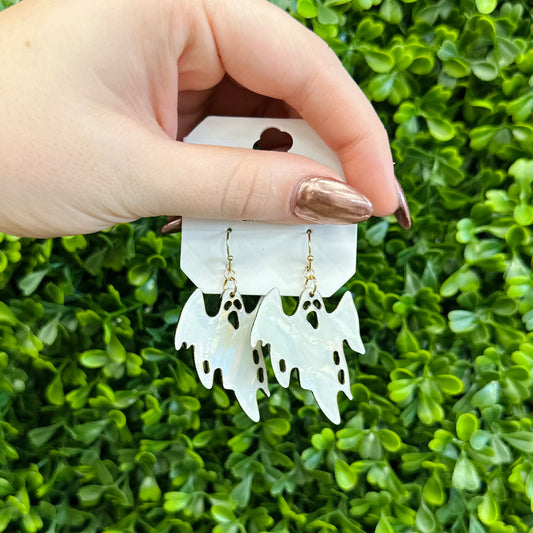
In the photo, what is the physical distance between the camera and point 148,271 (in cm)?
81

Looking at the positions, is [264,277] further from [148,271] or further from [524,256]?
[524,256]

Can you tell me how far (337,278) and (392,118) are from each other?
33 centimetres

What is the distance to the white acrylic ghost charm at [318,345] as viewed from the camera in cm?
67

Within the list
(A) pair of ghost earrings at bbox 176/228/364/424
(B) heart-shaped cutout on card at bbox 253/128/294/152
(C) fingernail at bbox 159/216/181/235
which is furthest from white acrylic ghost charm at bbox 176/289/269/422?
(B) heart-shaped cutout on card at bbox 253/128/294/152

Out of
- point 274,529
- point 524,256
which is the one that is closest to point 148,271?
point 274,529

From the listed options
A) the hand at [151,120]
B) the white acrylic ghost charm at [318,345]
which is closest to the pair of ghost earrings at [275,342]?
the white acrylic ghost charm at [318,345]

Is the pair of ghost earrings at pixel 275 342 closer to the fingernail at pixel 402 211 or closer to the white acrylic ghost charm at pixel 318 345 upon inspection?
the white acrylic ghost charm at pixel 318 345

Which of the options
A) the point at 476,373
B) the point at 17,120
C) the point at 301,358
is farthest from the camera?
the point at 476,373

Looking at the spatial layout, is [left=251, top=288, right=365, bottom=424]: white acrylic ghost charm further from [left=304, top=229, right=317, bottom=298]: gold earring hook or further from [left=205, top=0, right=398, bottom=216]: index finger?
[left=205, top=0, right=398, bottom=216]: index finger

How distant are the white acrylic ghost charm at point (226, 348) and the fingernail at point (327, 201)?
0.17 metres

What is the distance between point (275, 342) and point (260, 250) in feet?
0.43

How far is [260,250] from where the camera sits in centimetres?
71

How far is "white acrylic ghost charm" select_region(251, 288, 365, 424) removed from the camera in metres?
0.67

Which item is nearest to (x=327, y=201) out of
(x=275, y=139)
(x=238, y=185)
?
(x=238, y=185)
